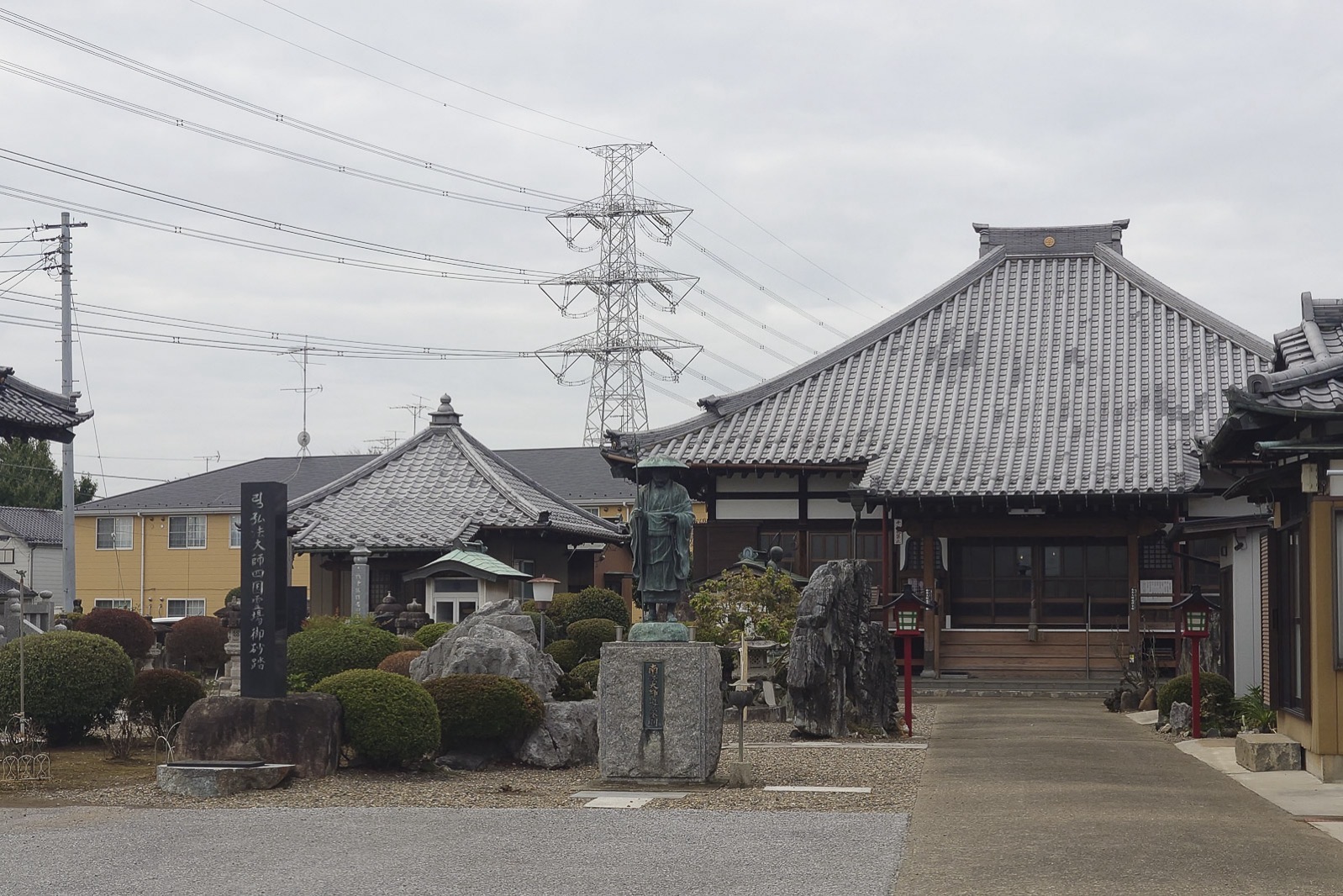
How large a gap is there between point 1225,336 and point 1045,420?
15.6ft

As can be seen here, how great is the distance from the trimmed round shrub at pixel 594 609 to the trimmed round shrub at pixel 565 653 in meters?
4.14

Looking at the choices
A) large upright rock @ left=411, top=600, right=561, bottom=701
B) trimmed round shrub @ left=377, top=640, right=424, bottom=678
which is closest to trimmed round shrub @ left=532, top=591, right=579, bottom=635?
trimmed round shrub @ left=377, top=640, right=424, bottom=678

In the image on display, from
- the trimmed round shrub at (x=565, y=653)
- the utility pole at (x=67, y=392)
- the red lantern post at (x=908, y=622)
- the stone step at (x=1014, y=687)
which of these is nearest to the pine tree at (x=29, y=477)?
the utility pole at (x=67, y=392)

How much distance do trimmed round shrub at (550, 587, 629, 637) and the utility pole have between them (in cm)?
1482

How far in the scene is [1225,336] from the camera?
31125 mm

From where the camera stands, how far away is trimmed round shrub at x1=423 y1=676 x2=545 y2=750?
15289 mm

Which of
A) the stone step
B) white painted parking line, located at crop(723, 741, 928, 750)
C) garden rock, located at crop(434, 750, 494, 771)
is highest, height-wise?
garden rock, located at crop(434, 750, 494, 771)

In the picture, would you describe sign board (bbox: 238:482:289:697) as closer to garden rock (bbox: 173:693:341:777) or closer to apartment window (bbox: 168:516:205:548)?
garden rock (bbox: 173:693:341:777)

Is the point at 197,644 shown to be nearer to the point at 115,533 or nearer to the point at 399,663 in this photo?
the point at 399,663

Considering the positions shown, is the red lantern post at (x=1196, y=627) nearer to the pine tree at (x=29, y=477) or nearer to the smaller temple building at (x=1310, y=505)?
the smaller temple building at (x=1310, y=505)

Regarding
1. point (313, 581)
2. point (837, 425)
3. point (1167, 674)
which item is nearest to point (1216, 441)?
point (1167, 674)

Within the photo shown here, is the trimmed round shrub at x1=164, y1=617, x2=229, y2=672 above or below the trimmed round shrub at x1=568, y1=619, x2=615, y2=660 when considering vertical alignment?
below

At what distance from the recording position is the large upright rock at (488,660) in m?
17.4

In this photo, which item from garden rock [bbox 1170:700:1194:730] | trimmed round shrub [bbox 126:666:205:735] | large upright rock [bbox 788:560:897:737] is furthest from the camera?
garden rock [bbox 1170:700:1194:730]
